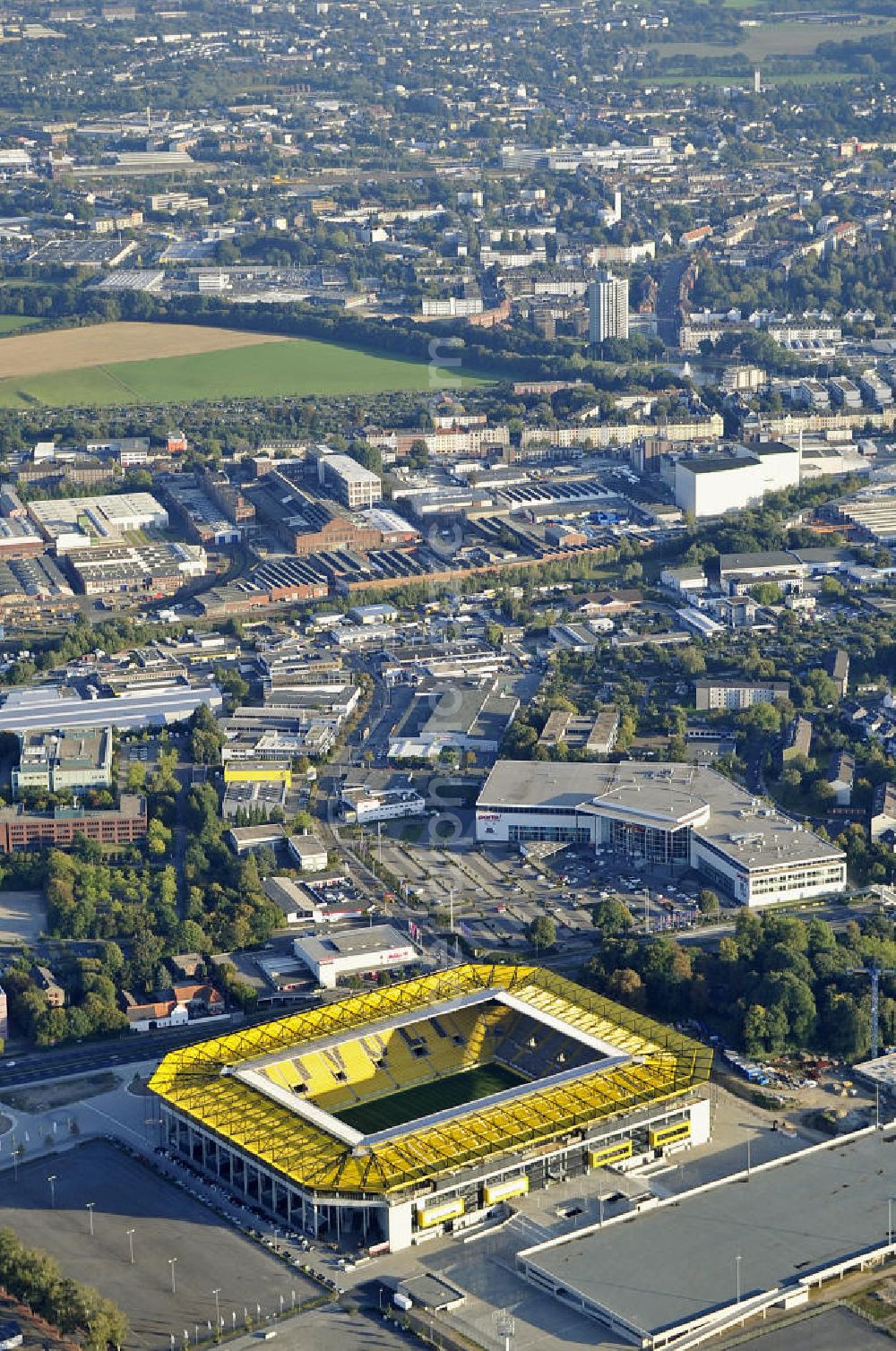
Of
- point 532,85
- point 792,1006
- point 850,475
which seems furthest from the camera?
point 532,85

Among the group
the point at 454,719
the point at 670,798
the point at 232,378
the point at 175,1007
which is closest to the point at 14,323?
the point at 232,378

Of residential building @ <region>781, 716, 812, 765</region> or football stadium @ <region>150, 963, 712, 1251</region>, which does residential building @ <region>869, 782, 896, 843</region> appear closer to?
residential building @ <region>781, 716, 812, 765</region>

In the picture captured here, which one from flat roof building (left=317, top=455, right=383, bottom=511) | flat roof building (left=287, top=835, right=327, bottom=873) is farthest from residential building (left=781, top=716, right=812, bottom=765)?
flat roof building (left=317, top=455, right=383, bottom=511)

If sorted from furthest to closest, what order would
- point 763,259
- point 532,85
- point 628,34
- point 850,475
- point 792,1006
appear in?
1. point 628,34
2. point 532,85
3. point 763,259
4. point 850,475
5. point 792,1006

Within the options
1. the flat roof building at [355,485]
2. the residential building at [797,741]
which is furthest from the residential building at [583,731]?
the flat roof building at [355,485]

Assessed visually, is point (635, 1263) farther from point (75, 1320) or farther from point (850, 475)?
point (850, 475)

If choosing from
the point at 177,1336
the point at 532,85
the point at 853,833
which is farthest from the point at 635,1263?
the point at 532,85

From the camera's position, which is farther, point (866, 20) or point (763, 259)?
point (866, 20)
